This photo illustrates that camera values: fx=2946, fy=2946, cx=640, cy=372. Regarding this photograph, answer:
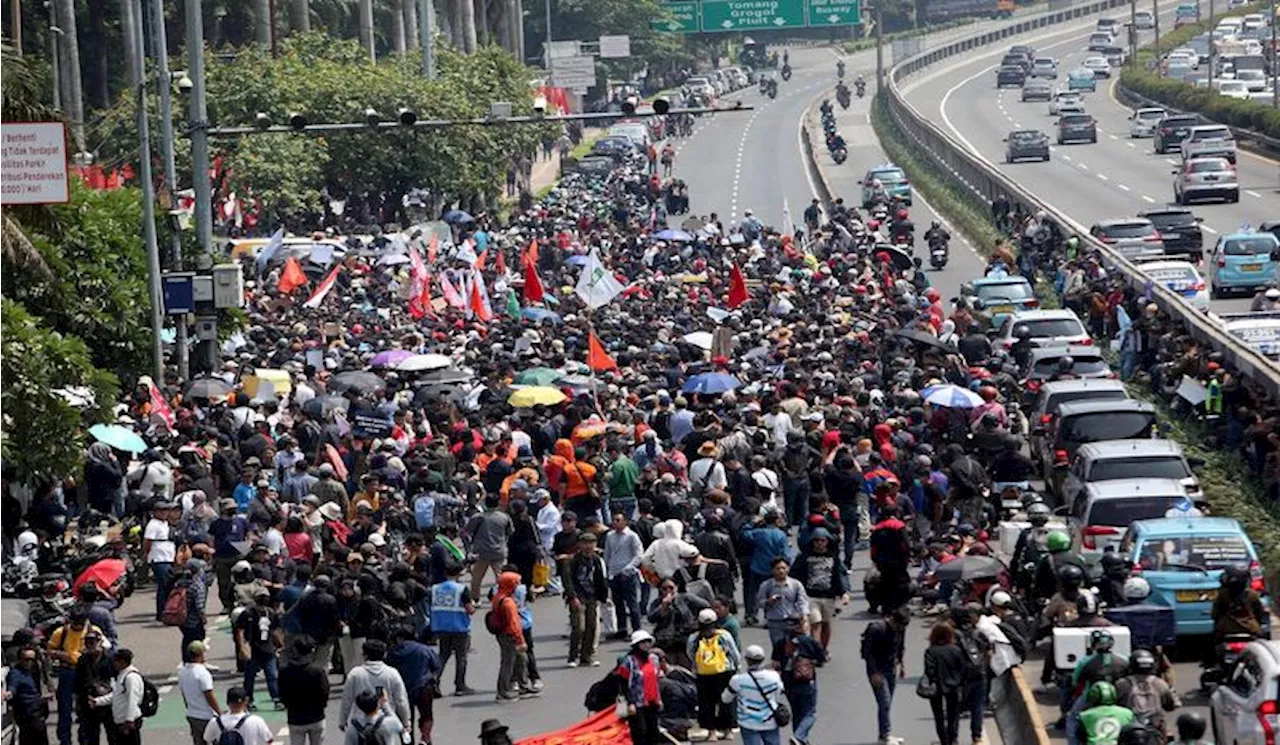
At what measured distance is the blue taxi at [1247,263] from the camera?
161 feet

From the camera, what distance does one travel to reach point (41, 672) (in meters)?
22.7

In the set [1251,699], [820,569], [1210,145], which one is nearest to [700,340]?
[820,569]

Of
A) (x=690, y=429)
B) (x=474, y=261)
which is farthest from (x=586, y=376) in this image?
(x=474, y=261)

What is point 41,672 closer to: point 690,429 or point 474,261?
point 690,429

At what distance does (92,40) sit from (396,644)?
7230 centimetres

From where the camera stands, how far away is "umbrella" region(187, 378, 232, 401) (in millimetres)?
37312

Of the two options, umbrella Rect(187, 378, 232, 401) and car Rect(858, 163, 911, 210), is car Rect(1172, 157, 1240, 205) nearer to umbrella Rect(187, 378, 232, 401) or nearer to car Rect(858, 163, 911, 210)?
car Rect(858, 163, 911, 210)

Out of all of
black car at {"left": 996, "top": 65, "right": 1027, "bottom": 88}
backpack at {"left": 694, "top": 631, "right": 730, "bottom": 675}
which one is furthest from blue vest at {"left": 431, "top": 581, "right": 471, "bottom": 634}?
black car at {"left": 996, "top": 65, "right": 1027, "bottom": 88}

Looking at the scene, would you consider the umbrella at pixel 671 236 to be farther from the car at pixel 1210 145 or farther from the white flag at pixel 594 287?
the white flag at pixel 594 287

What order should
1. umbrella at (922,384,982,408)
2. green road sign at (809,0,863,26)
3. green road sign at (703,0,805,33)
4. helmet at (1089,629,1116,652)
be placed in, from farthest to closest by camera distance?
green road sign at (703,0,805,33)
green road sign at (809,0,863,26)
umbrella at (922,384,982,408)
helmet at (1089,629,1116,652)

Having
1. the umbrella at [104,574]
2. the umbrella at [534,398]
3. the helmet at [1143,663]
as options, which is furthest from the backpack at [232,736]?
the umbrella at [534,398]

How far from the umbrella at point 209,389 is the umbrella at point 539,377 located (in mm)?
3735

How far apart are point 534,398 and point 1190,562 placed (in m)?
12.5

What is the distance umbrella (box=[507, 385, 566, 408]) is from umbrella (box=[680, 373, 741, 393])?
A: 5.35ft
